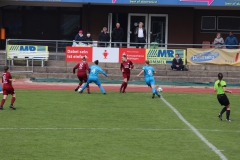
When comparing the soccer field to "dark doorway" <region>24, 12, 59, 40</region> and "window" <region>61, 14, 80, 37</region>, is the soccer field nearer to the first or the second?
"window" <region>61, 14, 80, 37</region>

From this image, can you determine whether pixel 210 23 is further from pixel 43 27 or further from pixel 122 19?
pixel 43 27

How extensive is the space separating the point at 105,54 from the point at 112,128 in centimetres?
1529

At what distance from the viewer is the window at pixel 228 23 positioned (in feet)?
123

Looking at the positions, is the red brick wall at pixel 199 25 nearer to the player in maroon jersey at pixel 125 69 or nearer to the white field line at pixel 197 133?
the player in maroon jersey at pixel 125 69

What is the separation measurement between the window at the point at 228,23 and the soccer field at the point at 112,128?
1339cm

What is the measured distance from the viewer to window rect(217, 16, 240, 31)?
37344mm

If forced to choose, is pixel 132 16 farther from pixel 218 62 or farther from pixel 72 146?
pixel 72 146

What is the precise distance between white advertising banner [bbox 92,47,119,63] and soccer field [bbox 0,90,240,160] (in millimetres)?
6789

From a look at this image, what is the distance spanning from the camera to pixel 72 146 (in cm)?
1352

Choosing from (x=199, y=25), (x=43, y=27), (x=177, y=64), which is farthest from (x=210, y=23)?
(x=43, y=27)

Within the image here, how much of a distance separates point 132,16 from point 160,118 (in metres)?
18.8

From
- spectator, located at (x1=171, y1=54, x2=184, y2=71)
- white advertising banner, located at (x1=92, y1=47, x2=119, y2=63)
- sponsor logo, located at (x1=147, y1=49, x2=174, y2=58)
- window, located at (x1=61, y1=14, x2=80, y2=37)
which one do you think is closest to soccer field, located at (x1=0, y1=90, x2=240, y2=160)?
spectator, located at (x1=171, y1=54, x2=184, y2=71)

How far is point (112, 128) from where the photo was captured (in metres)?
16.4

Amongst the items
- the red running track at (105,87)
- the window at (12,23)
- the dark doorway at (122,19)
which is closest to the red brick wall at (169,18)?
the dark doorway at (122,19)
